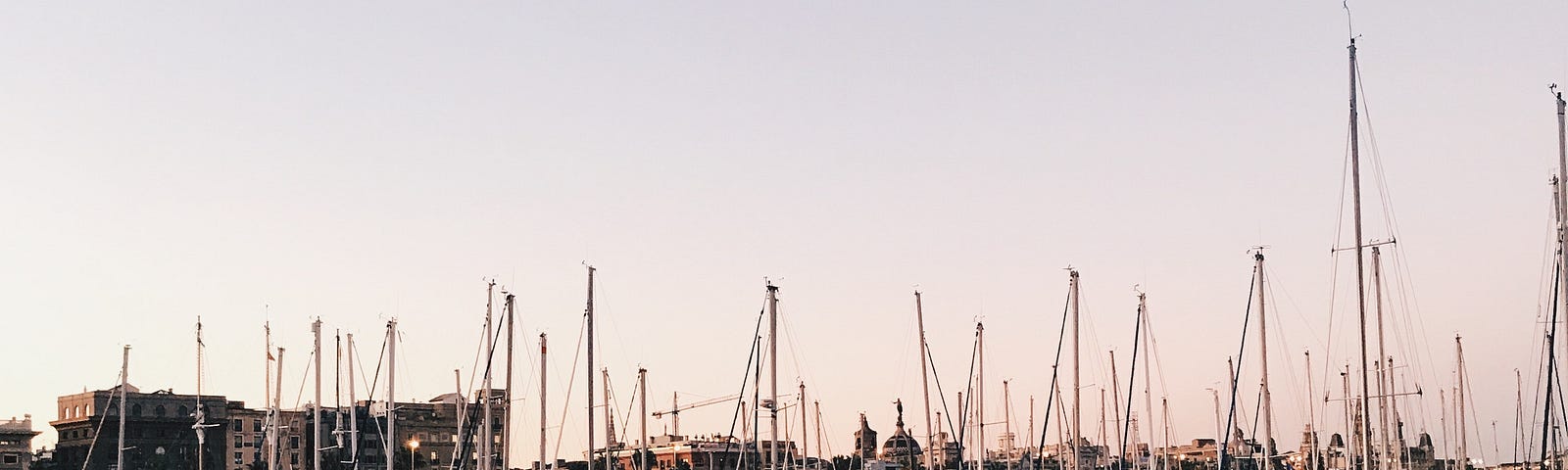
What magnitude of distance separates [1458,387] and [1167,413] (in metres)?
15.1

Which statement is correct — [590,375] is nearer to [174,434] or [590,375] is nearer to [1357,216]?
[1357,216]

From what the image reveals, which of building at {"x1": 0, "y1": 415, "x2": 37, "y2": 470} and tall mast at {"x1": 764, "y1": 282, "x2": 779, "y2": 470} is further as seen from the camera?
building at {"x1": 0, "y1": 415, "x2": 37, "y2": 470}

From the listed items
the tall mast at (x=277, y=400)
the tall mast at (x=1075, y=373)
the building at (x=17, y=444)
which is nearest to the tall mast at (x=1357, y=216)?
the tall mast at (x=1075, y=373)

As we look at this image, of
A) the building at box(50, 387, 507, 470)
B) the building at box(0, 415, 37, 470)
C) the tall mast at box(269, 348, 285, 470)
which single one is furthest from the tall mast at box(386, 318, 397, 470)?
the building at box(0, 415, 37, 470)

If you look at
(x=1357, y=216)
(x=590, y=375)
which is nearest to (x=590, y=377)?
(x=590, y=375)

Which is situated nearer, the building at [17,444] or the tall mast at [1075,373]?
the tall mast at [1075,373]

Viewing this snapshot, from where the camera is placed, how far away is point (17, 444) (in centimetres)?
17462

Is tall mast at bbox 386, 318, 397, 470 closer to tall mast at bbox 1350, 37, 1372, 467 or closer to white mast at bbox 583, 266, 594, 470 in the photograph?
white mast at bbox 583, 266, 594, 470

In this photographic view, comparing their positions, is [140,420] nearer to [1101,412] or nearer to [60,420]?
[60,420]

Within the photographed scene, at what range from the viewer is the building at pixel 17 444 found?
169 m

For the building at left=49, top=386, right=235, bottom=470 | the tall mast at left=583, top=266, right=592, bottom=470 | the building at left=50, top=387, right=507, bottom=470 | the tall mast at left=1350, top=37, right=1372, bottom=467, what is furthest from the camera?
the building at left=49, top=386, right=235, bottom=470

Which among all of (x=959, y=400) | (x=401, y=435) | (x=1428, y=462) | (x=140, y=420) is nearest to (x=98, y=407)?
(x=140, y=420)

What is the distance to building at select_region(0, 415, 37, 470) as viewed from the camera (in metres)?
169

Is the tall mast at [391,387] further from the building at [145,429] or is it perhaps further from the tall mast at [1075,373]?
the building at [145,429]
